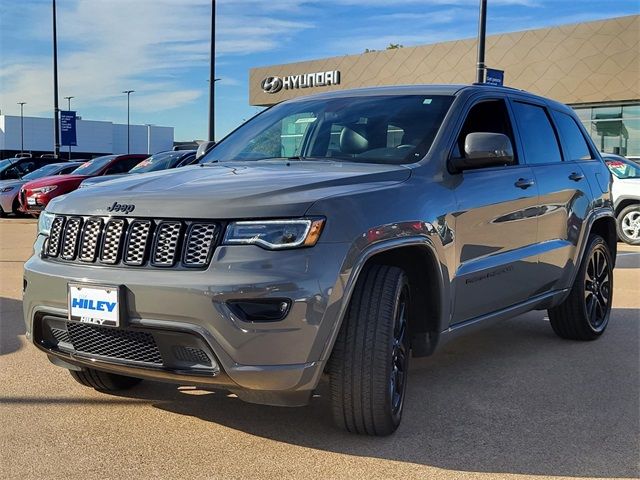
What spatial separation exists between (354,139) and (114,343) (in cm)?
185

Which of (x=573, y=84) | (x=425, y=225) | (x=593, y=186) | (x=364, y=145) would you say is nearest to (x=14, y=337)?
(x=364, y=145)

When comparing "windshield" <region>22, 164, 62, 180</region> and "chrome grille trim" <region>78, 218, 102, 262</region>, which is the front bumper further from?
"windshield" <region>22, 164, 62, 180</region>

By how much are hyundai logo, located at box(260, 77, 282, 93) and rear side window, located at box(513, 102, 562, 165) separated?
3438 centimetres

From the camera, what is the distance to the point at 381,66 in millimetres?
34406

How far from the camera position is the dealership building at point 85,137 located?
9544 cm

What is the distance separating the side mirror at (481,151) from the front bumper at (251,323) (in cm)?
122

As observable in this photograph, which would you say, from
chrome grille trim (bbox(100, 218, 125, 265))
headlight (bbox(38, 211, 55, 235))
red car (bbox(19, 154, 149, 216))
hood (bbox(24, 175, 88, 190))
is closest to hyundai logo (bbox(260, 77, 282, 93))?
red car (bbox(19, 154, 149, 216))

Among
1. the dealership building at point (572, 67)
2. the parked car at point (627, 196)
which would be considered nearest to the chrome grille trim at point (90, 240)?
the parked car at point (627, 196)

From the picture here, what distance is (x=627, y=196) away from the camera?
1240cm

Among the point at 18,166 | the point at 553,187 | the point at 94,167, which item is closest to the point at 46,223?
the point at 553,187

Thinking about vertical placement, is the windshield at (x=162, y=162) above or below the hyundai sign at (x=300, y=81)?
below

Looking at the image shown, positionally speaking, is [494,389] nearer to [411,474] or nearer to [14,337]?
[411,474]

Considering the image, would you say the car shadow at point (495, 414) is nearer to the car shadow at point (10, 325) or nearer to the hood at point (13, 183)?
the car shadow at point (10, 325)

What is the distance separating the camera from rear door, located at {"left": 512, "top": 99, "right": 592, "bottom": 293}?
503 centimetres
